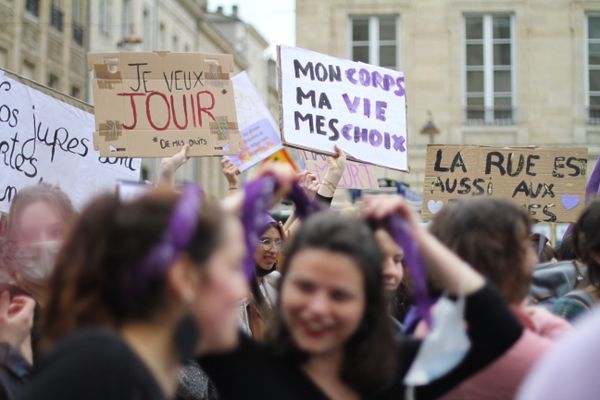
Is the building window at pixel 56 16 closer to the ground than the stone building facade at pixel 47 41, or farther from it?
farther from it

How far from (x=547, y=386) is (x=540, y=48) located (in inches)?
898

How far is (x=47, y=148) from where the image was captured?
21.7ft

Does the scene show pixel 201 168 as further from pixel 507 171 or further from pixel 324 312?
pixel 324 312

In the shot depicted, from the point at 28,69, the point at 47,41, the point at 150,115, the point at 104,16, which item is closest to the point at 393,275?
the point at 150,115

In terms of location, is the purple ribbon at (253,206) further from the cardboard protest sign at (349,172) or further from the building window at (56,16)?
the building window at (56,16)

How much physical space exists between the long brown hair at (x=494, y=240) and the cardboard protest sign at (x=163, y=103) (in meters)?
3.68

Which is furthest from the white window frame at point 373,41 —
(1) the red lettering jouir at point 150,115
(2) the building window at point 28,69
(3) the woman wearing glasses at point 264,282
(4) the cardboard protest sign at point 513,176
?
(3) the woman wearing glasses at point 264,282

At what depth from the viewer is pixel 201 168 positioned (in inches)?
2040

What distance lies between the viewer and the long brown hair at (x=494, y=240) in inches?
117

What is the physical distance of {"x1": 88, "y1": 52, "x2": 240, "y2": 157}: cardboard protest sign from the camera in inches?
257

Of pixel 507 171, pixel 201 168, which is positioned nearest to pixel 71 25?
pixel 201 168

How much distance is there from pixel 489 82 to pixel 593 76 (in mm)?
2345

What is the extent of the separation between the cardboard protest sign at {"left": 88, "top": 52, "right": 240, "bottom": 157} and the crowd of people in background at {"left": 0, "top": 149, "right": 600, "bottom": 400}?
2.78 meters

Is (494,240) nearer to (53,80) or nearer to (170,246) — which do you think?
(170,246)
